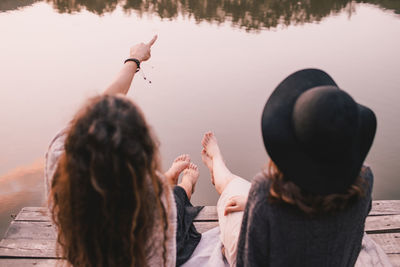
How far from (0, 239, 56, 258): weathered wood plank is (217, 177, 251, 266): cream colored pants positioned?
0.82 meters

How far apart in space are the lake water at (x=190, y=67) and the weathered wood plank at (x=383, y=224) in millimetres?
718

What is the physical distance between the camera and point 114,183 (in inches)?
30.5

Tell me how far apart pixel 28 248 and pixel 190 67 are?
286cm

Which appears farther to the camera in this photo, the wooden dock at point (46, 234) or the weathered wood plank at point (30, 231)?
the weathered wood plank at point (30, 231)

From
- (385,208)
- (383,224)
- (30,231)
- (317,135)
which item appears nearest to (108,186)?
(317,135)

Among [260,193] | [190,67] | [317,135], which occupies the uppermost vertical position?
[317,135]

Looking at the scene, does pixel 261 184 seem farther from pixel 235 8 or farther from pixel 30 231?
pixel 235 8

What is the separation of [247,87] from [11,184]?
244 cm

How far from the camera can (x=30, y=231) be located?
5.71ft

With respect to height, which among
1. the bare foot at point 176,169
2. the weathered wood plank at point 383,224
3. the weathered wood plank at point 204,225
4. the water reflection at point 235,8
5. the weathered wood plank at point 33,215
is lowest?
the weathered wood plank at point 33,215

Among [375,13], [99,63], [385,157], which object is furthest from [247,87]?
[375,13]

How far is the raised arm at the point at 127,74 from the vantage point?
4.18ft

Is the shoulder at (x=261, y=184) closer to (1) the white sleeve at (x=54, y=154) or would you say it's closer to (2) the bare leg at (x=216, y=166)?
(1) the white sleeve at (x=54, y=154)

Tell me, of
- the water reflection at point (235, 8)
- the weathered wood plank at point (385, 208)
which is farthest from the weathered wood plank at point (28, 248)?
the water reflection at point (235, 8)
